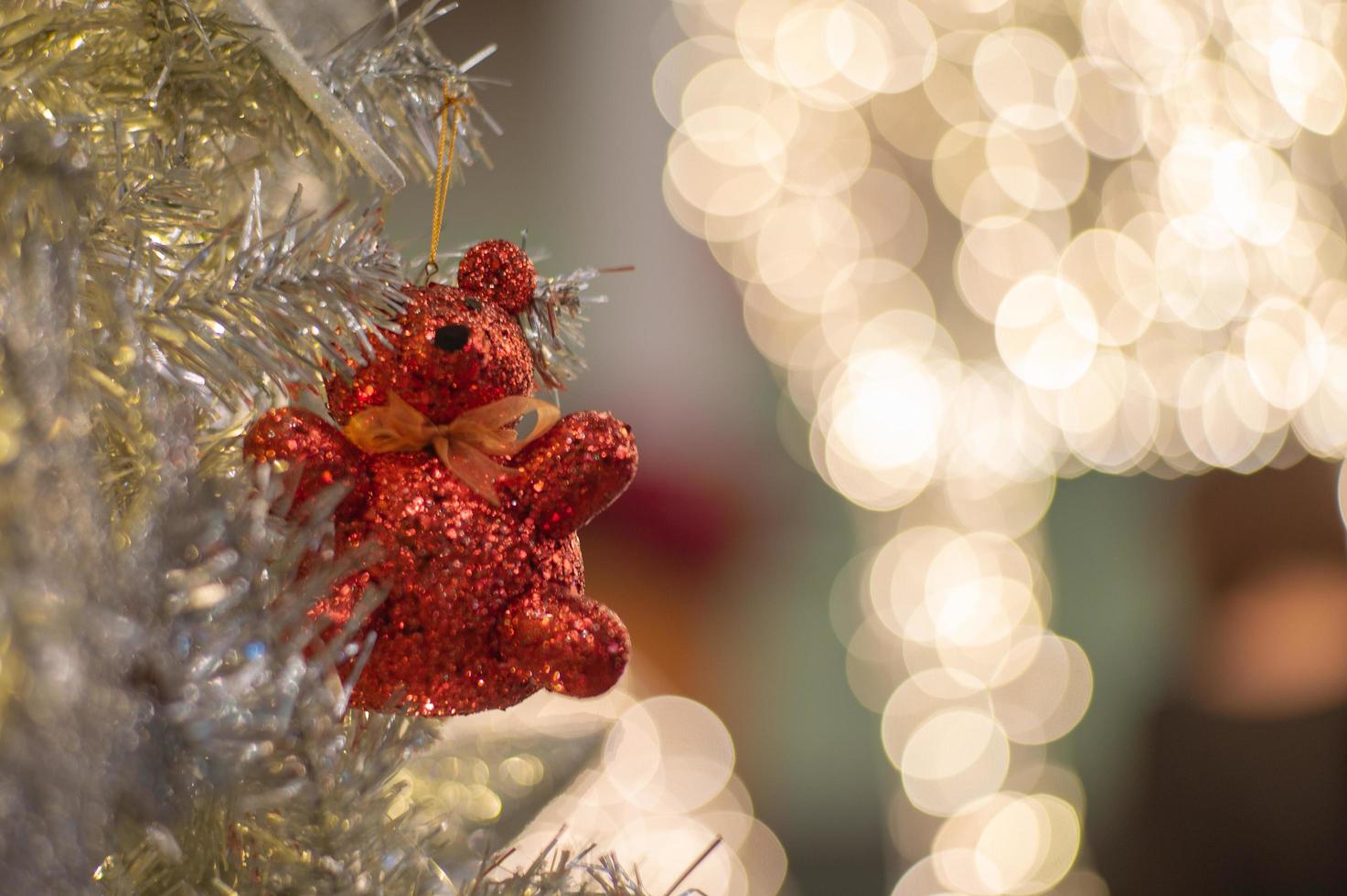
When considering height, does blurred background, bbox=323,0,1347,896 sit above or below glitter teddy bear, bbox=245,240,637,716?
below

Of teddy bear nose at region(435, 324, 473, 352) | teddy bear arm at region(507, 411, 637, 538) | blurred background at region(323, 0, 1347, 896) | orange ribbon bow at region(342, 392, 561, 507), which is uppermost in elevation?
teddy bear nose at region(435, 324, 473, 352)

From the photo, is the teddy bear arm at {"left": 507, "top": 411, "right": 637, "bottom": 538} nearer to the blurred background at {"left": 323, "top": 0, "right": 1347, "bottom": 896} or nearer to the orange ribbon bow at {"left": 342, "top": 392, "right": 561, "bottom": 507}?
the orange ribbon bow at {"left": 342, "top": 392, "right": 561, "bottom": 507}

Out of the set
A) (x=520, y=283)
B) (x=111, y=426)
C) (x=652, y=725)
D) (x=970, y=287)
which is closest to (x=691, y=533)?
(x=652, y=725)

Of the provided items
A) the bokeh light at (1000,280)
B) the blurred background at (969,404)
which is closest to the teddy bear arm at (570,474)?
the blurred background at (969,404)

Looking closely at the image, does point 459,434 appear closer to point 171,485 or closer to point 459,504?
point 459,504

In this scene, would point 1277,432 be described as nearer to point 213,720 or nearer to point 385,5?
point 385,5

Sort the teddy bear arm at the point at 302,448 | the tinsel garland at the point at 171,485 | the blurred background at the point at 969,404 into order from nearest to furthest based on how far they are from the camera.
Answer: the tinsel garland at the point at 171,485
the teddy bear arm at the point at 302,448
the blurred background at the point at 969,404

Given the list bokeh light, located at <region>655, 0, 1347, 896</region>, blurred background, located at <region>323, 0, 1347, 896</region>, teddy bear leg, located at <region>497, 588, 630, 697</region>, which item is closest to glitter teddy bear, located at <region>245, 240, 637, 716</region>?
teddy bear leg, located at <region>497, 588, 630, 697</region>

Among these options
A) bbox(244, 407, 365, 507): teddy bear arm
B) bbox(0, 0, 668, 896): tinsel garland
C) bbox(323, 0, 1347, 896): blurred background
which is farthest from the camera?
bbox(323, 0, 1347, 896): blurred background

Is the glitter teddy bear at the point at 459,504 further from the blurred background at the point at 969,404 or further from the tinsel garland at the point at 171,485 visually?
the blurred background at the point at 969,404
